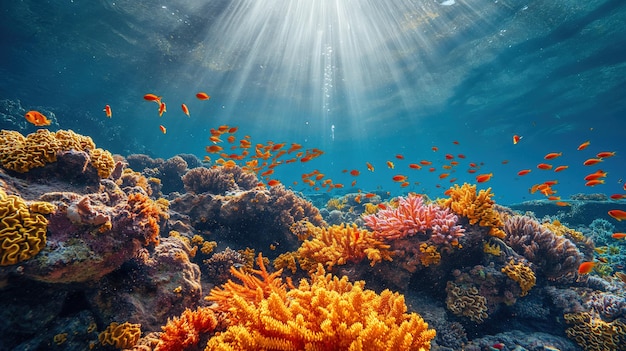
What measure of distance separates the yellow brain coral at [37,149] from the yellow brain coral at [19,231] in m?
1.06

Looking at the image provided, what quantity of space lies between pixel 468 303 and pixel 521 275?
3.87 feet

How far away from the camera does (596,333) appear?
4.63 metres

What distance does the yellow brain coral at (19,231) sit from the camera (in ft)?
8.25

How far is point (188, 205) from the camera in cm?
731

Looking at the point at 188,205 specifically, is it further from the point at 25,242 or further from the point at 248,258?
the point at 25,242

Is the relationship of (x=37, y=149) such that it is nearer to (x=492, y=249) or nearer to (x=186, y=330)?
(x=186, y=330)

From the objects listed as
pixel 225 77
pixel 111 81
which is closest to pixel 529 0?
pixel 225 77

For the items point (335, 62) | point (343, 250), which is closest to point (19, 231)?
point (343, 250)

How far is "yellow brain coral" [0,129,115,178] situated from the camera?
3.58 metres

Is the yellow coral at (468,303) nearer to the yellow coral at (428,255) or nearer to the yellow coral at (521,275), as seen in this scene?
the yellow coral at (521,275)

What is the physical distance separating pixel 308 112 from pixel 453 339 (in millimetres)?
40646

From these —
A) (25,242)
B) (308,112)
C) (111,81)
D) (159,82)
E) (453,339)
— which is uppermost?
(111,81)

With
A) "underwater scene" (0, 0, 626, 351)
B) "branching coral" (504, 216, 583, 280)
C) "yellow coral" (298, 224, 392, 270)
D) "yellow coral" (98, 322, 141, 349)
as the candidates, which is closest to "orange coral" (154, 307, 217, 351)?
"underwater scene" (0, 0, 626, 351)

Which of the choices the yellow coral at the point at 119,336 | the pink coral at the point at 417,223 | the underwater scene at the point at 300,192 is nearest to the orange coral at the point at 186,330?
the underwater scene at the point at 300,192
